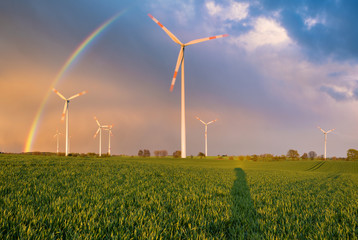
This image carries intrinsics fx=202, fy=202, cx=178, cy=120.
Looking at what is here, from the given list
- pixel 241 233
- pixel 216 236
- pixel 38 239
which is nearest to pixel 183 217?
pixel 216 236

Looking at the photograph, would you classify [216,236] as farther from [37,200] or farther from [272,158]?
[272,158]

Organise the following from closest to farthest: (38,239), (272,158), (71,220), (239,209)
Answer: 1. (38,239)
2. (71,220)
3. (239,209)
4. (272,158)

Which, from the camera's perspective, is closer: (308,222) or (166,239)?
(166,239)

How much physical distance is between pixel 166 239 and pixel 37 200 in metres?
5.07

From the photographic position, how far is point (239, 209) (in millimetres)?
6598

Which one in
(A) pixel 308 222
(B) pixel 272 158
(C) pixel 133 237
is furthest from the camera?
(B) pixel 272 158

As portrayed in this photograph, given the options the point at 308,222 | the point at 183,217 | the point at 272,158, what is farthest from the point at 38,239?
the point at 272,158

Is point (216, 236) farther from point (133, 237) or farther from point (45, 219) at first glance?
point (45, 219)

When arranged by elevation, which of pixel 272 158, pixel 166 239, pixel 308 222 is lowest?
pixel 272 158

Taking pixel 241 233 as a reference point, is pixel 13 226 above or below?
above

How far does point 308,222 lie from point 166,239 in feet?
14.1

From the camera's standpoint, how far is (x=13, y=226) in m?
4.30

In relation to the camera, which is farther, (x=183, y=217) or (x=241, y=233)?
(x=183, y=217)

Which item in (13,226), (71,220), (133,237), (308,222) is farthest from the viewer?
(308,222)
